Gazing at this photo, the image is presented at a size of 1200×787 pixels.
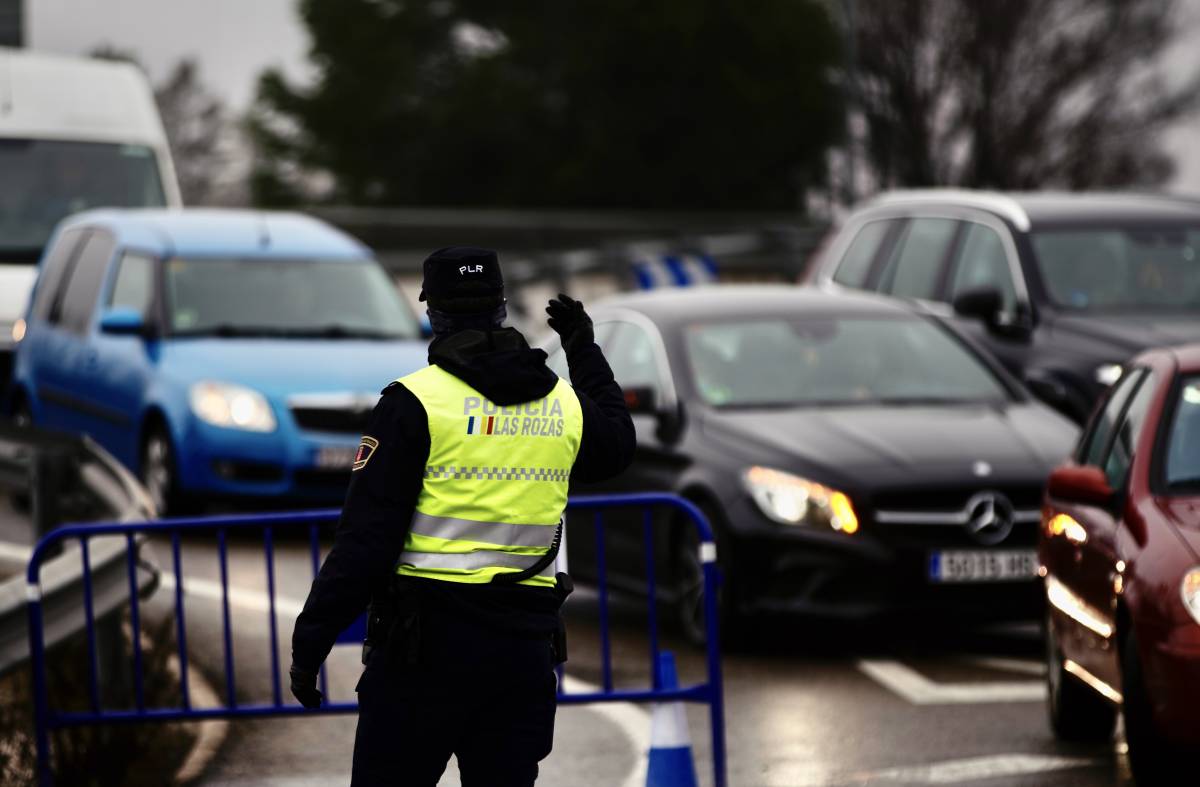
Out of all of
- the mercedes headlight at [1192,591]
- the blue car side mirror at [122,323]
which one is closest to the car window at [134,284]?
the blue car side mirror at [122,323]

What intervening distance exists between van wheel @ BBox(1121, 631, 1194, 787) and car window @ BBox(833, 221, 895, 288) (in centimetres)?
783

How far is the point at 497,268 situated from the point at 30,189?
49.6 ft

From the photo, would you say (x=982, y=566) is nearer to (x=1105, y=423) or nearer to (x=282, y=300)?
(x=1105, y=423)

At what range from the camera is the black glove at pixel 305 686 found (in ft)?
16.0

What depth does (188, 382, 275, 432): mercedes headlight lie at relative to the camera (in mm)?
13359

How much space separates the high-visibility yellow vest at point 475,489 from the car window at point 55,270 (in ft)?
37.0

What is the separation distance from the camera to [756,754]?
8070mm

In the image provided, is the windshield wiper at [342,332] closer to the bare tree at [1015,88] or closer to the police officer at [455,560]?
the police officer at [455,560]

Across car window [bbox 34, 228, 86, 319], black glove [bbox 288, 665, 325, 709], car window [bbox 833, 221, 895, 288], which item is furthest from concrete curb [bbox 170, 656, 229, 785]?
car window [bbox 34, 228, 86, 319]

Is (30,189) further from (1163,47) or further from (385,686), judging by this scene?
(1163,47)

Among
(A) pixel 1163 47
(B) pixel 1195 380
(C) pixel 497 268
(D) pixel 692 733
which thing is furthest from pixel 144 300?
(A) pixel 1163 47

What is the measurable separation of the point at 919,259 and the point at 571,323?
9282mm

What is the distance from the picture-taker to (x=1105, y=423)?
820 cm

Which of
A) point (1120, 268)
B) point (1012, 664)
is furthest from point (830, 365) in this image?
point (1120, 268)
